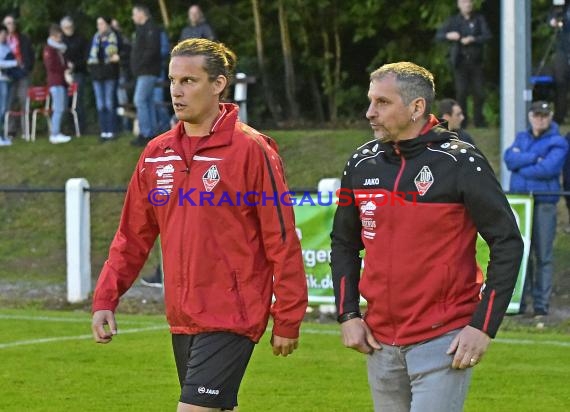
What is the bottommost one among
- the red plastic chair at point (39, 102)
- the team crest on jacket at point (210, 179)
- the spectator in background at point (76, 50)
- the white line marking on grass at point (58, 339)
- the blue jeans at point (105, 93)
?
the white line marking on grass at point (58, 339)

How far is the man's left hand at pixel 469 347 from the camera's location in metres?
5.25

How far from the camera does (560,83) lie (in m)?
18.7

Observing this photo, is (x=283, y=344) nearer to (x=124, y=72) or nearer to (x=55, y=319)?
(x=55, y=319)

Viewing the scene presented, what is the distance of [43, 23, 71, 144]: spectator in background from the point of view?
23016 millimetres

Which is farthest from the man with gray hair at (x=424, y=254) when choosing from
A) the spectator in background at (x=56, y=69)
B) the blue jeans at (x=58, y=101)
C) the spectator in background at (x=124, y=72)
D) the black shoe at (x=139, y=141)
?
the blue jeans at (x=58, y=101)

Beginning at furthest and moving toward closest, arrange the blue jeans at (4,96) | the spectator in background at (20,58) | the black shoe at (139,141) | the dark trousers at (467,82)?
the blue jeans at (4,96), the spectator in background at (20,58), the black shoe at (139,141), the dark trousers at (467,82)

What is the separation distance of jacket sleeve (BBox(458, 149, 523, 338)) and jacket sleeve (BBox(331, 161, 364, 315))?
53 cm

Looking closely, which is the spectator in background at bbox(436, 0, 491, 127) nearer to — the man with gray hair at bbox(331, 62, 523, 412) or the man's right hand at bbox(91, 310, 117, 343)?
the man's right hand at bbox(91, 310, 117, 343)

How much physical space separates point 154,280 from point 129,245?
1002cm

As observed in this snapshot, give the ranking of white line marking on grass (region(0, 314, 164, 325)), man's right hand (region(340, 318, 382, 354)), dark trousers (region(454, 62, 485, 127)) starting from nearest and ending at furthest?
man's right hand (region(340, 318, 382, 354)) < white line marking on grass (region(0, 314, 164, 325)) < dark trousers (region(454, 62, 485, 127))

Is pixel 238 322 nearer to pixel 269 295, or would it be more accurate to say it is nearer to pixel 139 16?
pixel 269 295

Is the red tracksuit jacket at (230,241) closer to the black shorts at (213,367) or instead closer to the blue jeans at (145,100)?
the black shorts at (213,367)

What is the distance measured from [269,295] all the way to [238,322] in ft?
0.67

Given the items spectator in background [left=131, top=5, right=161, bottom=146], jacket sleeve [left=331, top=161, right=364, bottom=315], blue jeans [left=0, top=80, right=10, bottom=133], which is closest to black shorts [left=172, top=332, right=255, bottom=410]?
jacket sleeve [left=331, top=161, right=364, bottom=315]
